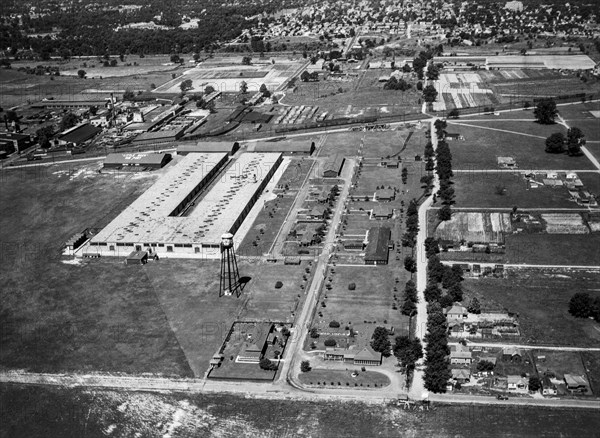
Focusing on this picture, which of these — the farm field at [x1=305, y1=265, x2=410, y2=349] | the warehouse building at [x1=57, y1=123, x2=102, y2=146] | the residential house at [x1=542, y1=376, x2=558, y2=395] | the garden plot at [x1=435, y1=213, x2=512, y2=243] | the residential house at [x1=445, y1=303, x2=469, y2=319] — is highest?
the residential house at [x1=542, y1=376, x2=558, y2=395]

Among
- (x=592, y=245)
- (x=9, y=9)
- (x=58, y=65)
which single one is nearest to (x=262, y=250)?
(x=592, y=245)

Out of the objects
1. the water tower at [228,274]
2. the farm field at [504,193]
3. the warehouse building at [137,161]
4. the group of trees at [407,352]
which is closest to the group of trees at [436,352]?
the group of trees at [407,352]

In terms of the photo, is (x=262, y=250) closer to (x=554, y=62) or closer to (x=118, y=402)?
(x=118, y=402)

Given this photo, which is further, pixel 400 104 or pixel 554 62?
pixel 554 62

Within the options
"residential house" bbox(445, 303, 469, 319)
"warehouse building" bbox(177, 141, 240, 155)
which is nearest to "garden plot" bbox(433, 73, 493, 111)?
"warehouse building" bbox(177, 141, 240, 155)

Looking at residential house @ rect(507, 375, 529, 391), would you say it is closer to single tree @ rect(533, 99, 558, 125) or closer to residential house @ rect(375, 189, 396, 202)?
residential house @ rect(375, 189, 396, 202)
